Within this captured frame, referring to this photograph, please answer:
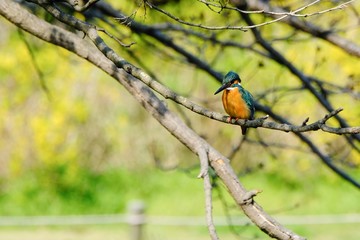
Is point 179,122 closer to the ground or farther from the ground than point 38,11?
closer to the ground

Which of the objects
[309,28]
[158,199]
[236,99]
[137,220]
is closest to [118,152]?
[158,199]

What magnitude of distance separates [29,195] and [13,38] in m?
2.36

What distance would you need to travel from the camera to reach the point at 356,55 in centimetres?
333

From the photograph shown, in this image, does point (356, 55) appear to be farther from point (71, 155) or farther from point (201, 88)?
point (201, 88)

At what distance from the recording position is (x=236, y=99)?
2.11m

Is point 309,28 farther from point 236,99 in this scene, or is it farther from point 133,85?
point 236,99

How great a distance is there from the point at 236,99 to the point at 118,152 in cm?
846

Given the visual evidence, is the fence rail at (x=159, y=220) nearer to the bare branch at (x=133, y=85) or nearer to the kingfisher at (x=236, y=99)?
the bare branch at (x=133, y=85)

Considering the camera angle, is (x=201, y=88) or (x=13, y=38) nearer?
(x=13, y=38)

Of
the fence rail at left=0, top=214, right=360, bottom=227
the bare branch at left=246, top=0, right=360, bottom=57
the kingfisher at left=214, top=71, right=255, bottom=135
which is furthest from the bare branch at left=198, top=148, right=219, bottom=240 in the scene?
the fence rail at left=0, top=214, right=360, bottom=227

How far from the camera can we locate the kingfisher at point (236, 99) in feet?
6.83

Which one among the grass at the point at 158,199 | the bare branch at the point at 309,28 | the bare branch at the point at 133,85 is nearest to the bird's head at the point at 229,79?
the bare branch at the point at 133,85

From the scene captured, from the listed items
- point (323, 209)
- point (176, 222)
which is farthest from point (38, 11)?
point (323, 209)

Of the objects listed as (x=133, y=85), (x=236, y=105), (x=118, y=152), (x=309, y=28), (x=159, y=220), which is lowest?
(x=236, y=105)
